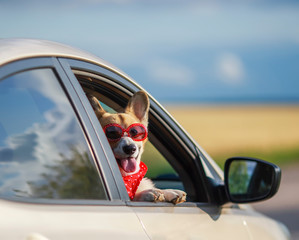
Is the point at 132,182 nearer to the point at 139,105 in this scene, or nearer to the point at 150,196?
the point at 150,196

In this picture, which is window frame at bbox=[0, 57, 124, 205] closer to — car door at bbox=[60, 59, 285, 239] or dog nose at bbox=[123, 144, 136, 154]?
car door at bbox=[60, 59, 285, 239]

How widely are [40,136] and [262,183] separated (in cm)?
168

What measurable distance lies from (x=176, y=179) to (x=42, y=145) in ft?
5.37

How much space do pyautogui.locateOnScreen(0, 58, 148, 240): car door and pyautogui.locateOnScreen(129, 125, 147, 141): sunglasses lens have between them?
0.60 meters

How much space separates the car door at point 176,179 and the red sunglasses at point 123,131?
19 cm

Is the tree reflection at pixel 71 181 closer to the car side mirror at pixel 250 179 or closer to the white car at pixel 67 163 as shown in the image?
the white car at pixel 67 163

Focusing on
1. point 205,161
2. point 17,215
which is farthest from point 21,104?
point 205,161

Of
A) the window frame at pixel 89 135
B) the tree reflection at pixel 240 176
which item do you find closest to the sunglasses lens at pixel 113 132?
the window frame at pixel 89 135

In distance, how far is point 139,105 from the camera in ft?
10.5

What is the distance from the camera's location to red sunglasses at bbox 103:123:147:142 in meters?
3.09

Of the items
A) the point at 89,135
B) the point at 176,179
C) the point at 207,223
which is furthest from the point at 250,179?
the point at 89,135

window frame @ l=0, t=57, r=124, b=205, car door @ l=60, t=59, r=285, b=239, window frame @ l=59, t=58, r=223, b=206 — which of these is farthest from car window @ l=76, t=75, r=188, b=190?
window frame @ l=0, t=57, r=124, b=205

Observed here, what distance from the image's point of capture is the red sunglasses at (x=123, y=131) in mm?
3088

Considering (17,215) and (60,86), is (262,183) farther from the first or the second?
(17,215)
